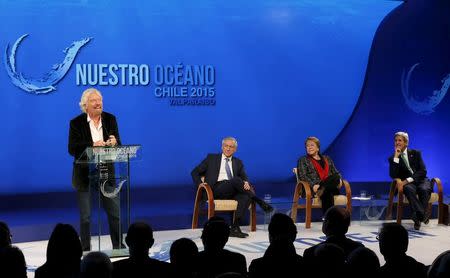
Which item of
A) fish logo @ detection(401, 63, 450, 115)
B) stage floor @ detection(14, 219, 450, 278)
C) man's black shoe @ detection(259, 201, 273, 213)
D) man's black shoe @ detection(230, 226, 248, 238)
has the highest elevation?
fish logo @ detection(401, 63, 450, 115)

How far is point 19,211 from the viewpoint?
329 inches

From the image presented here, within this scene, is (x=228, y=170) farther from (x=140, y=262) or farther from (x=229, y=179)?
(x=140, y=262)

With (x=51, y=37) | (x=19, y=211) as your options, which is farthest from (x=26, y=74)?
(x=19, y=211)

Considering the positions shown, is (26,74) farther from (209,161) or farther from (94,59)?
(209,161)

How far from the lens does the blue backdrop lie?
8414mm

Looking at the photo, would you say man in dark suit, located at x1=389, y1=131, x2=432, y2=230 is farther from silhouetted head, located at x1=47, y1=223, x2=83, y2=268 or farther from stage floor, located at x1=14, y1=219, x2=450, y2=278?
silhouetted head, located at x1=47, y1=223, x2=83, y2=268

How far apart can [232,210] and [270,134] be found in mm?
1870

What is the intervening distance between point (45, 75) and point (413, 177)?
4647 mm

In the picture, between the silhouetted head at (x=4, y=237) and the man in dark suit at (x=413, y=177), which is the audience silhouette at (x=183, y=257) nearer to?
the silhouetted head at (x=4, y=237)

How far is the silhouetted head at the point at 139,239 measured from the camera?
3572 millimetres

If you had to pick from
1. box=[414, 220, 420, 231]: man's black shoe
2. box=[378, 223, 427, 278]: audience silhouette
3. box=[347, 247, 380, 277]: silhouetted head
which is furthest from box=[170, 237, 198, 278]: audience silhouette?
box=[414, 220, 420, 231]: man's black shoe

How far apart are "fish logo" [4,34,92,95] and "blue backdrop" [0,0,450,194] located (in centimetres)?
1

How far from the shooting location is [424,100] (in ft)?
34.9

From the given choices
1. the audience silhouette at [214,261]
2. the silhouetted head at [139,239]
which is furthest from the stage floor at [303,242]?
the audience silhouette at [214,261]
